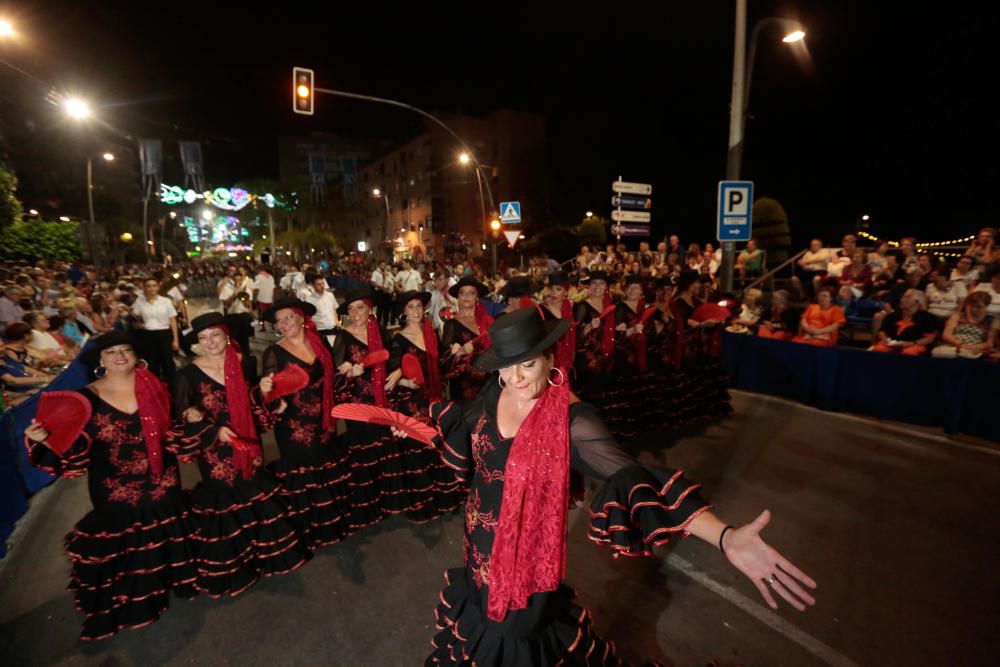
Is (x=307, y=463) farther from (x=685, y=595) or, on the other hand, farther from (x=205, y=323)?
(x=685, y=595)

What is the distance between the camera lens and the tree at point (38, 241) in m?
22.1

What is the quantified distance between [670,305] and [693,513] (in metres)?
5.39

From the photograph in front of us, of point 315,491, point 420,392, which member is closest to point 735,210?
point 420,392

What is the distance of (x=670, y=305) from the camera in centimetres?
683

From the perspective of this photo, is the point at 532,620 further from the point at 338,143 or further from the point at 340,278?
the point at 338,143

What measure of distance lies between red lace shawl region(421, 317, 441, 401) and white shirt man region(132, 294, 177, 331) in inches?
257

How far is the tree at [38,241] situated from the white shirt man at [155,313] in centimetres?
1777

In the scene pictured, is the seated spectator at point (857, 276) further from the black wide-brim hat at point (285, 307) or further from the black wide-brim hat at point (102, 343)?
the black wide-brim hat at point (102, 343)

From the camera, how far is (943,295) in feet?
27.8

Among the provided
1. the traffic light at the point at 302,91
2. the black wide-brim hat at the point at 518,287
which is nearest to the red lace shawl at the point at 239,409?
the black wide-brim hat at the point at 518,287

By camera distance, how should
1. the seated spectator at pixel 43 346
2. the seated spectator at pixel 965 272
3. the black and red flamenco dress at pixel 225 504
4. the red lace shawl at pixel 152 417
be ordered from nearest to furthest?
the red lace shawl at pixel 152 417 → the black and red flamenco dress at pixel 225 504 → the seated spectator at pixel 43 346 → the seated spectator at pixel 965 272

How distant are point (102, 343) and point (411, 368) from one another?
2.31 m

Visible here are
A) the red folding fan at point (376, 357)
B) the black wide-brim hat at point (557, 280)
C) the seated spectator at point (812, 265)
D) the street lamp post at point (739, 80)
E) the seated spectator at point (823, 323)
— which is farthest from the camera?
the seated spectator at point (812, 265)

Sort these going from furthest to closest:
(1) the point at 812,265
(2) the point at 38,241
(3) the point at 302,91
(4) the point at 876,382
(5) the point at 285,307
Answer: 1. (2) the point at 38,241
2. (1) the point at 812,265
3. (3) the point at 302,91
4. (4) the point at 876,382
5. (5) the point at 285,307
